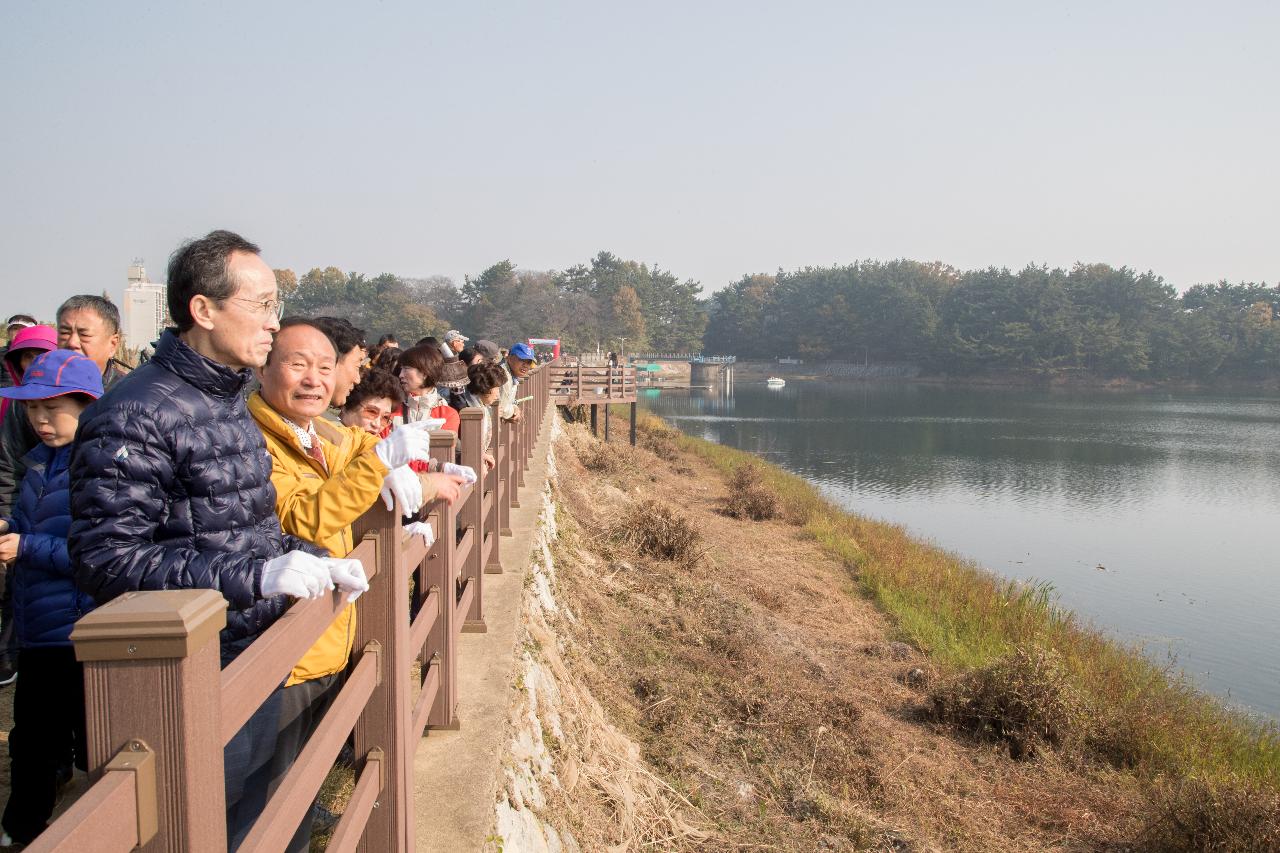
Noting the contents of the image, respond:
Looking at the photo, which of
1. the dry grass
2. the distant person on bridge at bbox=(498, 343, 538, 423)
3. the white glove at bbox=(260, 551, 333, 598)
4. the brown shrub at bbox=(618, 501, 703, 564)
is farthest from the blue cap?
the brown shrub at bbox=(618, 501, 703, 564)

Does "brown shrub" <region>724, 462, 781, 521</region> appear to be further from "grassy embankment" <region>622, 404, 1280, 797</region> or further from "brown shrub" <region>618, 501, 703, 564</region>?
"brown shrub" <region>618, 501, 703, 564</region>

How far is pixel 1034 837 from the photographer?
5.94 metres

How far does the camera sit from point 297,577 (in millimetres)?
1615

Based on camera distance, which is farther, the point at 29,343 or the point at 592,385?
the point at 592,385

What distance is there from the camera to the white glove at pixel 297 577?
161 cm

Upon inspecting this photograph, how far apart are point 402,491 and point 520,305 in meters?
72.9

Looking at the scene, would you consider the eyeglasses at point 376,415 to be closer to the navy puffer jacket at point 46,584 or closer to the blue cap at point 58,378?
the blue cap at point 58,378

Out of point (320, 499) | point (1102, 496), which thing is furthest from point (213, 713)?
point (1102, 496)

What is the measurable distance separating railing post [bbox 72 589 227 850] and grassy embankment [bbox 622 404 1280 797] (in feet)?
21.6

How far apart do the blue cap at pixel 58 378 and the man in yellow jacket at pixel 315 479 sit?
0.67 metres

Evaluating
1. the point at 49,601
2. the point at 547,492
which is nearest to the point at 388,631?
the point at 49,601

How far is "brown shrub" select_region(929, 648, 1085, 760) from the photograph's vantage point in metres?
7.38

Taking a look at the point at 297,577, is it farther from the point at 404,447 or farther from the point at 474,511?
the point at 474,511

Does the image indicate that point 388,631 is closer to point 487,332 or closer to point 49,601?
point 49,601
